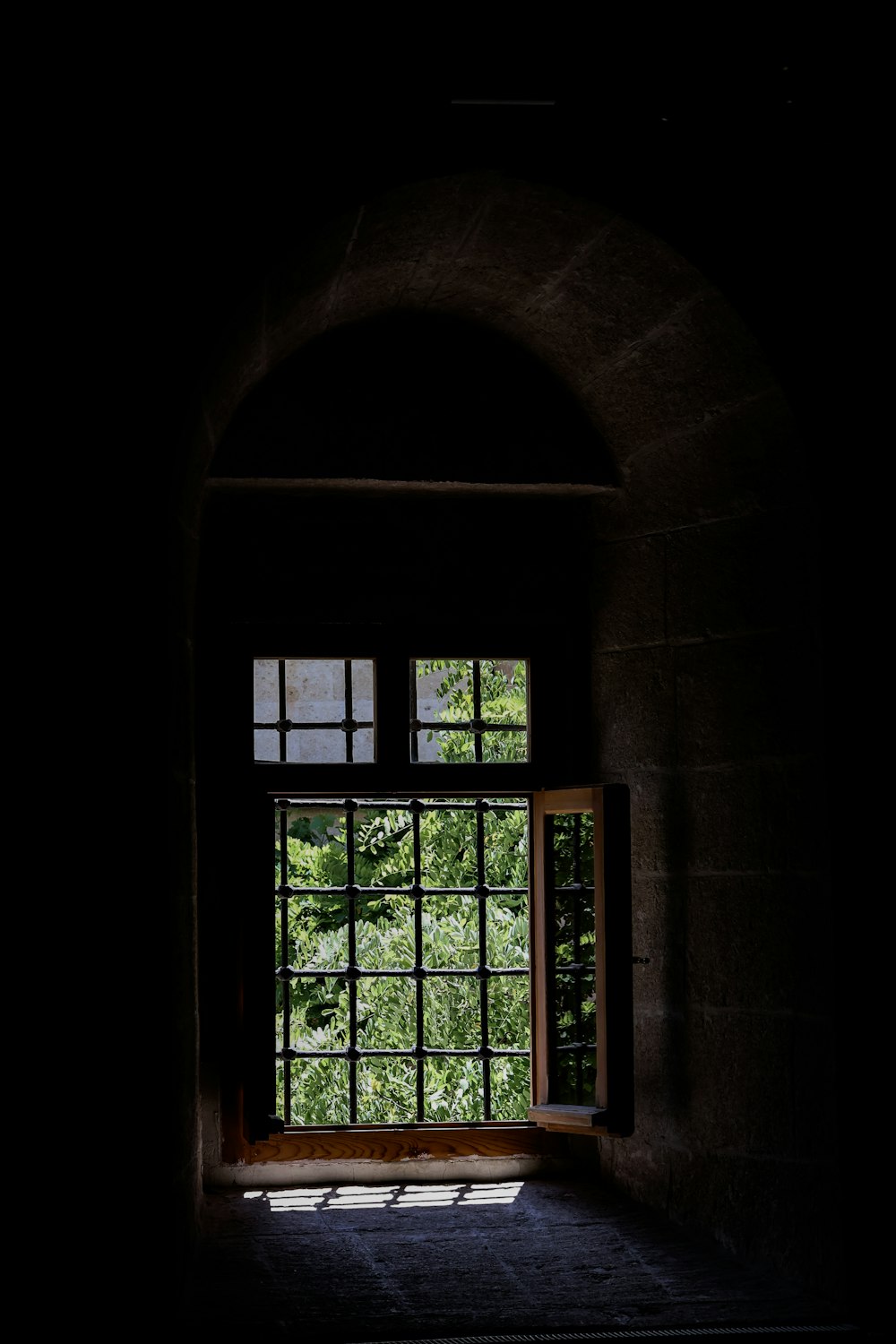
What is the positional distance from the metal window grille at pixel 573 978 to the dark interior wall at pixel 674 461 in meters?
0.30

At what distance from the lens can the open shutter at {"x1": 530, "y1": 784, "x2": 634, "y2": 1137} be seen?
407 centimetres

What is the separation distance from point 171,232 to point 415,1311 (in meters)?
2.46

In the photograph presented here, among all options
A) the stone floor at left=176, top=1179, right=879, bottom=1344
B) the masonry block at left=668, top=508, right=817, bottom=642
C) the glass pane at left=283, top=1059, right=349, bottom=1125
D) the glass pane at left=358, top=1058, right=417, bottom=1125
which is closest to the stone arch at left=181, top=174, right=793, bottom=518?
the masonry block at left=668, top=508, right=817, bottom=642

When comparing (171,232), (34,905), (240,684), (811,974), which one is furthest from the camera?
(240,684)

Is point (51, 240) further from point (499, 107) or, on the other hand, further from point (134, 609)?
point (499, 107)

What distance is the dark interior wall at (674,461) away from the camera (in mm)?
3326

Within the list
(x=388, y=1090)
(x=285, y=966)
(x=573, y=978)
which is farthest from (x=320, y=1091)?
(x=573, y=978)

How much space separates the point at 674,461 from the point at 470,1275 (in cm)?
227

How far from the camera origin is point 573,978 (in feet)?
15.4

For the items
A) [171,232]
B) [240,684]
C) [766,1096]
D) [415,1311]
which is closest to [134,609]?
[171,232]

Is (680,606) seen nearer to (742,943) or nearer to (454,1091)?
(742,943)

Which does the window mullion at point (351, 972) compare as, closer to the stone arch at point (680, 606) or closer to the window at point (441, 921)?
the window at point (441, 921)

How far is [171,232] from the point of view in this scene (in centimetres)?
320

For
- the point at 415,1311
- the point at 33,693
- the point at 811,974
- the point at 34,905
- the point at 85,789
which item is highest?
the point at 33,693
